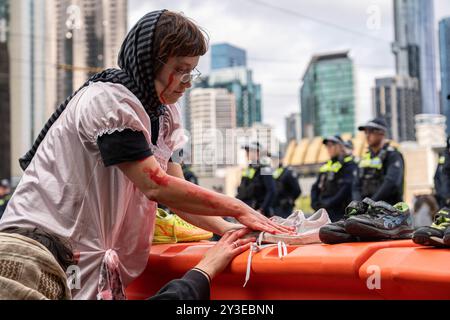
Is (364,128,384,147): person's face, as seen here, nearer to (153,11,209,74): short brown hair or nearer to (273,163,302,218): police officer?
(273,163,302,218): police officer

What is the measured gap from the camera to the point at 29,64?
20.3m

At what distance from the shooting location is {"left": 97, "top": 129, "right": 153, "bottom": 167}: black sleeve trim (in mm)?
1627

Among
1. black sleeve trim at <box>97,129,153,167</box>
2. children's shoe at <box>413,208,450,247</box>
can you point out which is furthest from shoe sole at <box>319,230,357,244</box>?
black sleeve trim at <box>97,129,153,167</box>

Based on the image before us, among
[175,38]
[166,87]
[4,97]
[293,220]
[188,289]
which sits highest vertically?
[4,97]

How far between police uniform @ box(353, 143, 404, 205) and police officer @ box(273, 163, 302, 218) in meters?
2.10

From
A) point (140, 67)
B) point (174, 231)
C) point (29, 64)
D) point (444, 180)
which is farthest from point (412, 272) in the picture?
point (29, 64)

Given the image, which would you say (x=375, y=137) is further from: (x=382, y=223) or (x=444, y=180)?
(x=382, y=223)

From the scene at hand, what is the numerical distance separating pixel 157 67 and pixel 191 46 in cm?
10

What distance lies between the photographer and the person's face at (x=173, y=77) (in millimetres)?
1740

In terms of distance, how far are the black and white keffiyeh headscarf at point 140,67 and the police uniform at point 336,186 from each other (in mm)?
5301

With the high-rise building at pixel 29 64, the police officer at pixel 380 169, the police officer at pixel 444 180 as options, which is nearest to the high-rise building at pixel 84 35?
the high-rise building at pixel 29 64

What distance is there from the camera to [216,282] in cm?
182

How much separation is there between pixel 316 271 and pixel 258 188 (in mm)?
6885
